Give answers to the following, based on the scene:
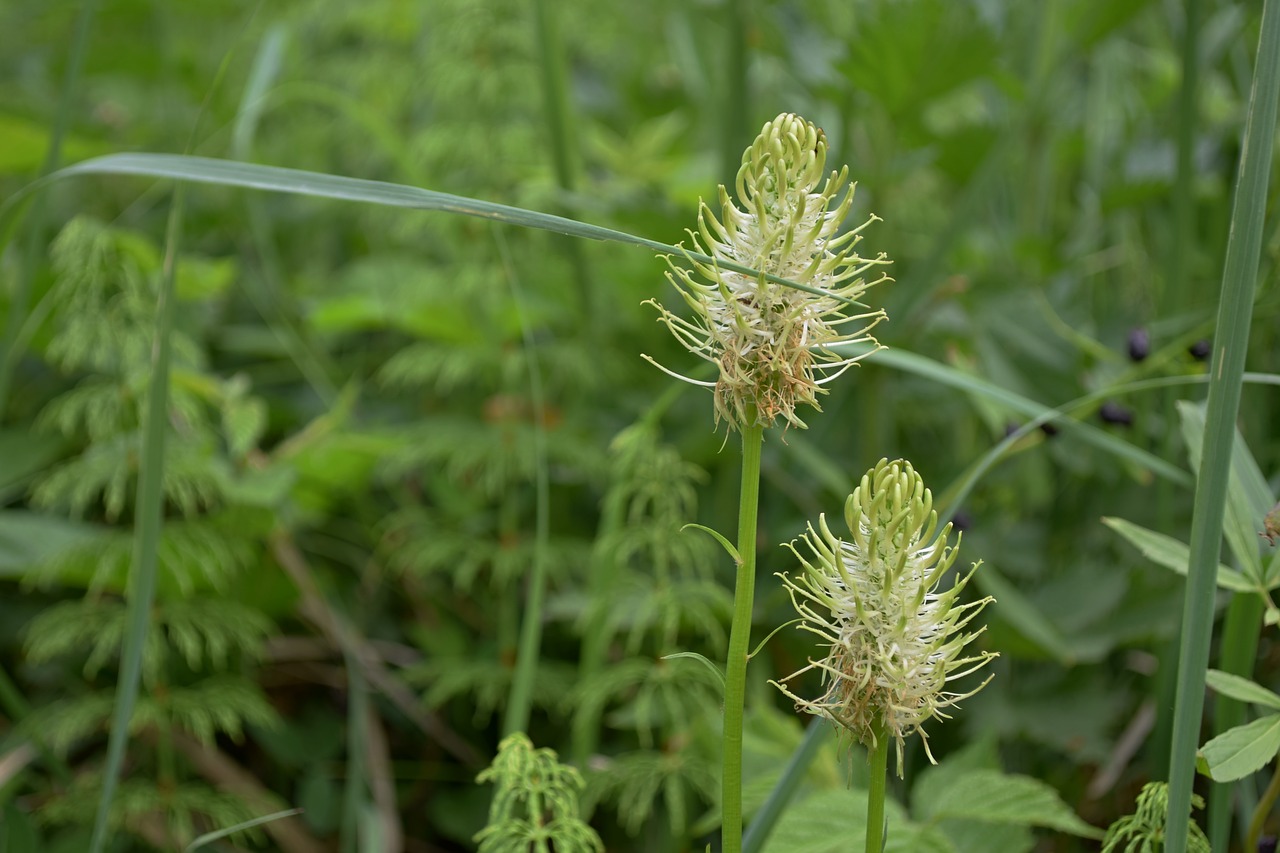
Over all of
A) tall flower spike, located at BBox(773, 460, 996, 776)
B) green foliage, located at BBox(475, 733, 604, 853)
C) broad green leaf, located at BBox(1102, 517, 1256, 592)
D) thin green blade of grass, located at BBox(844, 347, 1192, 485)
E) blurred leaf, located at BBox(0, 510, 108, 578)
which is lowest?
green foliage, located at BBox(475, 733, 604, 853)

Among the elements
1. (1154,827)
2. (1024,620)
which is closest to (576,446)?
(1024,620)

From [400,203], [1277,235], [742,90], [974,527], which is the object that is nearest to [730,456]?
[974,527]

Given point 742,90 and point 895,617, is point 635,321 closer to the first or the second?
point 742,90

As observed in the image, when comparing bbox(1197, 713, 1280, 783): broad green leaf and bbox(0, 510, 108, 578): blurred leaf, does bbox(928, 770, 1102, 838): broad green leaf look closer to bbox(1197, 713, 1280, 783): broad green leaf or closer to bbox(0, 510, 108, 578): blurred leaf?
bbox(1197, 713, 1280, 783): broad green leaf

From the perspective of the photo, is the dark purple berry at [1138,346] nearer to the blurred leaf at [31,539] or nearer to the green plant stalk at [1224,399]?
the green plant stalk at [1224,399]

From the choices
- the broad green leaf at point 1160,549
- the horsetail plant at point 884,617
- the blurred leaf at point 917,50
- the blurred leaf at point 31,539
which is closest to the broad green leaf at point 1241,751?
the broad green leaf at point 1160,549

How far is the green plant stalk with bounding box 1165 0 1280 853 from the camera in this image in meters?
0.72

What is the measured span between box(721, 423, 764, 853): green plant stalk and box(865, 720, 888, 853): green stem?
9 cm

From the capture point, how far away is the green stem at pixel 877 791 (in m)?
0.69

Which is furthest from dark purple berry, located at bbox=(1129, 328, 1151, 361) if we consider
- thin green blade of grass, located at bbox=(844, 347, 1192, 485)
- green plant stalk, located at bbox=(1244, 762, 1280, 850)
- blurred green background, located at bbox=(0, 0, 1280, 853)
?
green plant stalk, located at bbox=(1244, 762, 1280, 850)

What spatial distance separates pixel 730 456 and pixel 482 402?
657 mm

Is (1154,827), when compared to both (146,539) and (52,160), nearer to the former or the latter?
(146,539)

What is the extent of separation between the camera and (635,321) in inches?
74.8

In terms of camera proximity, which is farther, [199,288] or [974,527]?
[199,288]
